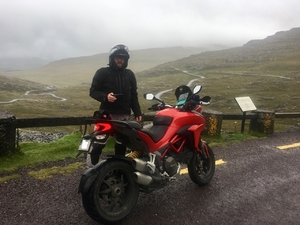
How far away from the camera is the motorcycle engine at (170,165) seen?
15.6ft

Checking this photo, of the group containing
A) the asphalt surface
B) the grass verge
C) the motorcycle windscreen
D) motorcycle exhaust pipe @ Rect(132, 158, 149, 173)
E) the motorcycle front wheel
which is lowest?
the asphalt surface


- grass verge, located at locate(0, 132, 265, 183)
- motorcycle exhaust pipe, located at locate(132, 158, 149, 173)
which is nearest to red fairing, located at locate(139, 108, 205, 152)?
motorcycle exhaust pipe, located at locate(132, 158, 149, 173)

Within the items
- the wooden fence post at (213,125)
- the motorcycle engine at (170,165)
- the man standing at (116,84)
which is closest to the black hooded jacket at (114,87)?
the man standing at (116,84)

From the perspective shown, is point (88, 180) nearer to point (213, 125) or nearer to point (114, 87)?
point (114, 87)

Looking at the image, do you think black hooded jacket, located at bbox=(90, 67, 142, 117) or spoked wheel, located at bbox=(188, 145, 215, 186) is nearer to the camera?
black hooded jacket, located at bbox=(90, 67, 142, 117)

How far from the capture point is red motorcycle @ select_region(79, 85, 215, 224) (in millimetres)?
3938

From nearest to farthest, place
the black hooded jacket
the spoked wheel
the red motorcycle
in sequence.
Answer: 1. the red motorcycle
2. the black hooded jacket
3. the spoked wheel

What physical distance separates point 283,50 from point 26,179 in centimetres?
18301

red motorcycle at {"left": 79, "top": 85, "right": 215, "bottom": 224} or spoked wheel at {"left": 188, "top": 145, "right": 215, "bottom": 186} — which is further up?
red motorcycle at {"left": 79, "top": 85, "right": 215, "bottom": 224}

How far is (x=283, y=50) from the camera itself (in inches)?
6619

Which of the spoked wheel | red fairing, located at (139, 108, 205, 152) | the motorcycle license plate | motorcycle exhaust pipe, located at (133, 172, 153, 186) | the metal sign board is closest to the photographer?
the motorcycle license plate

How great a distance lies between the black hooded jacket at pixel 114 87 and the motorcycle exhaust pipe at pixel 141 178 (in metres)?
1.43

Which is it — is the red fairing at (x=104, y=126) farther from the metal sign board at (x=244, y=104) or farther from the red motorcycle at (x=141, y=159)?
the metal sign board at (x=244, y=104)

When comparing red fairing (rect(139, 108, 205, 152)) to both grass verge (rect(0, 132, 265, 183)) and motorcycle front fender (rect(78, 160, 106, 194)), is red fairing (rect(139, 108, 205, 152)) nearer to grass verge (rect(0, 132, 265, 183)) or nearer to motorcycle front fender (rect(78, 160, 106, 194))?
motorcycle front fender (rect(78, 160, 106, 194))
